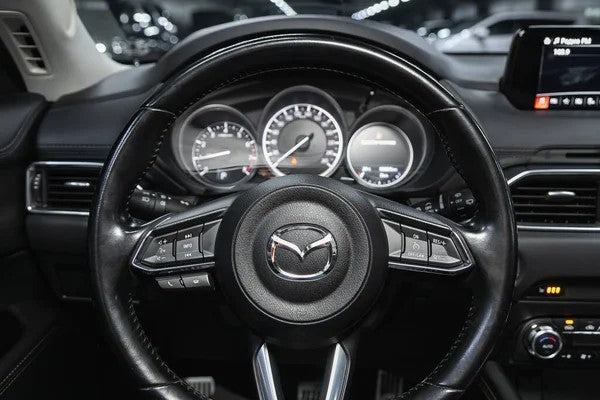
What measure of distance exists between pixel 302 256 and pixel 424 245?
0.75ft

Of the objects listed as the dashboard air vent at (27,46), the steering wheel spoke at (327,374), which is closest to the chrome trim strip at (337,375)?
the steering wheel spoke at (327,374)

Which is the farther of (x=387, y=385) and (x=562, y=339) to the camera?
(x=387, y=385)

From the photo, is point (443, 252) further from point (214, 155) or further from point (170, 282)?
point (214, 155)

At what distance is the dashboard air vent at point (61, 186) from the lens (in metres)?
1.92

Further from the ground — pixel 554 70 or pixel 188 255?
pixel 554 70

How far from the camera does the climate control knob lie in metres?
1.85

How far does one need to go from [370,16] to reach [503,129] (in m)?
0.44

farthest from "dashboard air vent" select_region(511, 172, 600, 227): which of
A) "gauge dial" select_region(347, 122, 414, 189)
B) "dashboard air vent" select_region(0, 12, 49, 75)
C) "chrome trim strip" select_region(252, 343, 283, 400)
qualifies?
"dashboard air vent" select_region(0, 12, 49, 75)

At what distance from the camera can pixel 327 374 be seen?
140cm

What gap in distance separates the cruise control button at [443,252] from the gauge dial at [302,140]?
62 centimetres

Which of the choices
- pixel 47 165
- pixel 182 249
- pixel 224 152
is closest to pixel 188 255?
pixel 182 249

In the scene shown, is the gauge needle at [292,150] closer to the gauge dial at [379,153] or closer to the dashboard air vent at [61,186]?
the gauge dial at [379,153]

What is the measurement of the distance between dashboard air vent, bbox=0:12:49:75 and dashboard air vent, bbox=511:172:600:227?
136 centimetres

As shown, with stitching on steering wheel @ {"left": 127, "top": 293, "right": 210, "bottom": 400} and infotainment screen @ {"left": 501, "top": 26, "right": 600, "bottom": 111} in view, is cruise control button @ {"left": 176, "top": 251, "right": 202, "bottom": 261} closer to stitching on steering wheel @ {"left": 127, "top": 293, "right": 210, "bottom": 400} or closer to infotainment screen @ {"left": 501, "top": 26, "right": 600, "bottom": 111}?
stitching on steering wheel @ {"left": 127, "top": 293, "right": 210, "bottom": 400}
